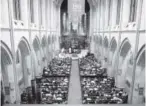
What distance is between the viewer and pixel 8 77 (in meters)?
10.5

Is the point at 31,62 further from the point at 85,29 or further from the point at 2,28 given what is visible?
the point at 85,29

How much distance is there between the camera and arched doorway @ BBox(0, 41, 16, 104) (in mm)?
10181

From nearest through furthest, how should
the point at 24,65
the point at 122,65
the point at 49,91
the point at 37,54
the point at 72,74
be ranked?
1. the point at 49,91
2. the point at 24,65
3. the point at 122,65
4. the point at 37,54
5. the point at 72,74

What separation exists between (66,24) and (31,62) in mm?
→ 27638

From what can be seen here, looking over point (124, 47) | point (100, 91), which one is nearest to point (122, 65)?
point (124, 47)

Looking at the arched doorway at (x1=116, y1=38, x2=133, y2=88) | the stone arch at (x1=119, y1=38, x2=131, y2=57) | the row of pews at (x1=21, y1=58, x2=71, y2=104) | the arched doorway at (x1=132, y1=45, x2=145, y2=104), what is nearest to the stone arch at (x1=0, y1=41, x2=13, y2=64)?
the row of pews at (x1=21, y1=58, x2=71, y2=104)

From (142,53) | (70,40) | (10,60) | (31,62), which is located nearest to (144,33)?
(142,53)

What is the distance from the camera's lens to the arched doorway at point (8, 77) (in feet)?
33.4

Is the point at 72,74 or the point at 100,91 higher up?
the point at 72,74

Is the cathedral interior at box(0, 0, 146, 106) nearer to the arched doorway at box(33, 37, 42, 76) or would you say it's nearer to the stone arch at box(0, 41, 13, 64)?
the stone arch at box(0, 41, 13, 64)

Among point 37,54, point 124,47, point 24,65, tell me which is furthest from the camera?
point 37,54

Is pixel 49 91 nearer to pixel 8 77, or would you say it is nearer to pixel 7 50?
pixel 8 77

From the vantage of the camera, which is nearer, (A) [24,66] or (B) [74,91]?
(B) [74,91]

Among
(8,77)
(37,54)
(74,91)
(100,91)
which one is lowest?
(74,91)
